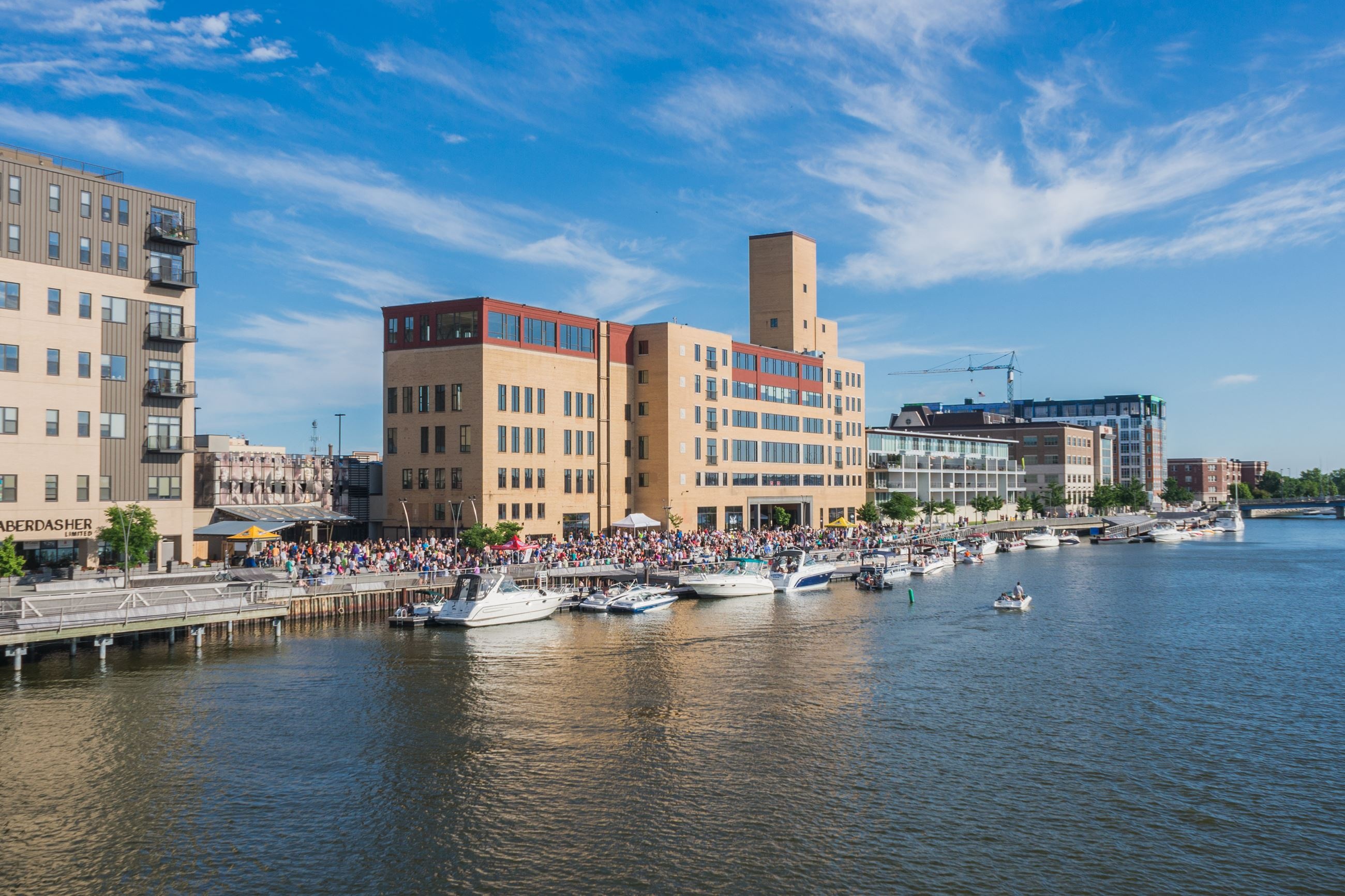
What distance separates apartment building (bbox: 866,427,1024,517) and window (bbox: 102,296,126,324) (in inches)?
4076

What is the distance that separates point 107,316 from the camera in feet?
231

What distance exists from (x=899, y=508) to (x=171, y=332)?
96.9 metres

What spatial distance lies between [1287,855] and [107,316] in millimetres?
72343

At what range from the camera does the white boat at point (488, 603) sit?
64.2m

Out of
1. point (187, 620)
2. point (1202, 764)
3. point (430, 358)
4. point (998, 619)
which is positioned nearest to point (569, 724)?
point (1202, 764)

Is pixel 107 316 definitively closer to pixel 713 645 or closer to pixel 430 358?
pixel 430 358

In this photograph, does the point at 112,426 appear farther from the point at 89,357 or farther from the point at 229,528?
the point at 229,528

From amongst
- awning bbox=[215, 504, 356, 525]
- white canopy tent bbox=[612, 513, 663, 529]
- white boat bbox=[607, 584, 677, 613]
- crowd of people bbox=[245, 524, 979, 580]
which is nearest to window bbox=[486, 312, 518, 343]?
crowd of people bbox=[245, 524, 979, 580]

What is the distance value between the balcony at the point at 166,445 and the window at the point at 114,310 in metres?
8.29

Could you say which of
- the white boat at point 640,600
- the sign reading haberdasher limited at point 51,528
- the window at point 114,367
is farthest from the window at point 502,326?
the sign reading haberdasher limited at point 51,528

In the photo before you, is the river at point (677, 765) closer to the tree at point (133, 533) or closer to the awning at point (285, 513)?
the tree at point (133, 533)

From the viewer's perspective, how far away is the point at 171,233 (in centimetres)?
7344

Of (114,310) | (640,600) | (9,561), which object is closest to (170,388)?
(114,310)

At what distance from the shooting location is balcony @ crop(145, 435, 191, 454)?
2854 inches
